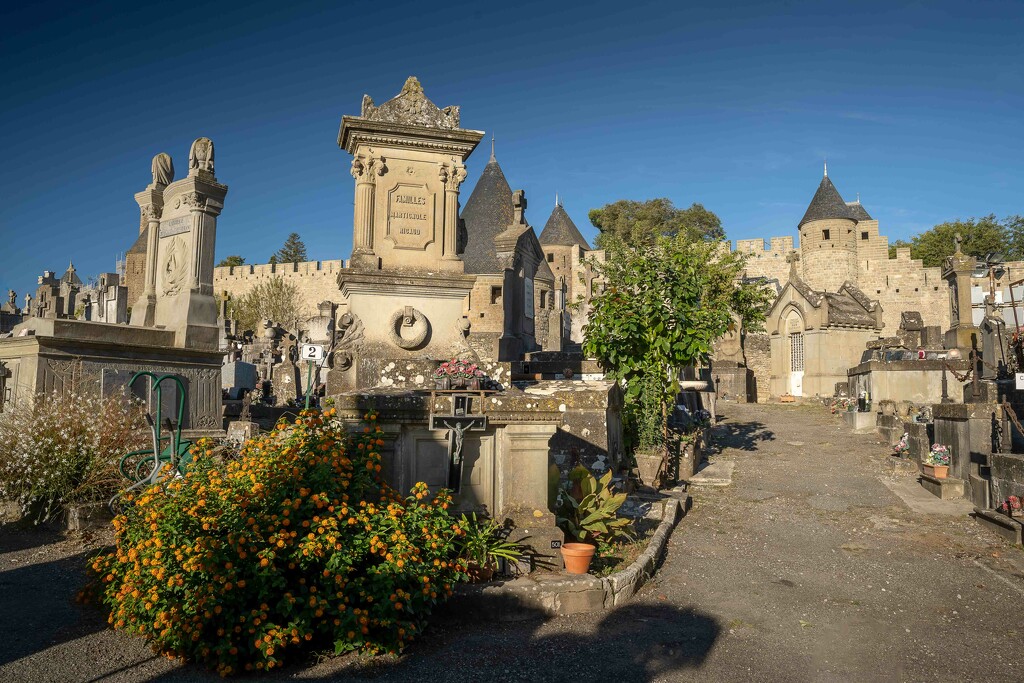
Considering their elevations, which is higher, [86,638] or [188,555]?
[188,555]

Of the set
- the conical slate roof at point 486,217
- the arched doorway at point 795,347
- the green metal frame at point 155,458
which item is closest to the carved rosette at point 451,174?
the green metal frame at point 155,458

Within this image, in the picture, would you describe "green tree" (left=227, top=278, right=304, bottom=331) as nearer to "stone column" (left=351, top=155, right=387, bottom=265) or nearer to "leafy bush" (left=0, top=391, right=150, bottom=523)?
"stone column" (left=351, top=155, right=387, bottom=265)

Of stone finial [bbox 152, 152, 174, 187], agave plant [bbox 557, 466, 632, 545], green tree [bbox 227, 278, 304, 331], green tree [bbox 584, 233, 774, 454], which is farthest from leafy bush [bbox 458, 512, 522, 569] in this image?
green tree [bbox 227, 278, 304, 331]

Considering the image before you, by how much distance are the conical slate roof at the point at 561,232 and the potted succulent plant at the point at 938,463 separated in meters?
45.8

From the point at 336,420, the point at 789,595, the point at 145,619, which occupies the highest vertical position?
the point at 336,420

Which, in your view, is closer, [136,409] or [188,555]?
[188,555]

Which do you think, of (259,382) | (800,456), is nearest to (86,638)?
(800,456)

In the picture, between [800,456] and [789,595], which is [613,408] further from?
[800,456]

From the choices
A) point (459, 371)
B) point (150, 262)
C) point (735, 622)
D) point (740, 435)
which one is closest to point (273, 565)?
point (459, 371)

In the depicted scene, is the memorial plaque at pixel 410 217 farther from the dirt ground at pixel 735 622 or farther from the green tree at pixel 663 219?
the green tree at pixel 663 219

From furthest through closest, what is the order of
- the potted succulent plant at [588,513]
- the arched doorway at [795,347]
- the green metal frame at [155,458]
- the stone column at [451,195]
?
the arched doorway at [795,347] → the stone column at [451,195] → the potted succulent plant at [588,513] → the green metal frame at [155,458]

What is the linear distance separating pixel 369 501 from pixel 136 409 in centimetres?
457

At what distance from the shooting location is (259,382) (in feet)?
73.3

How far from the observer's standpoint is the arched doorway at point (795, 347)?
31.1m
